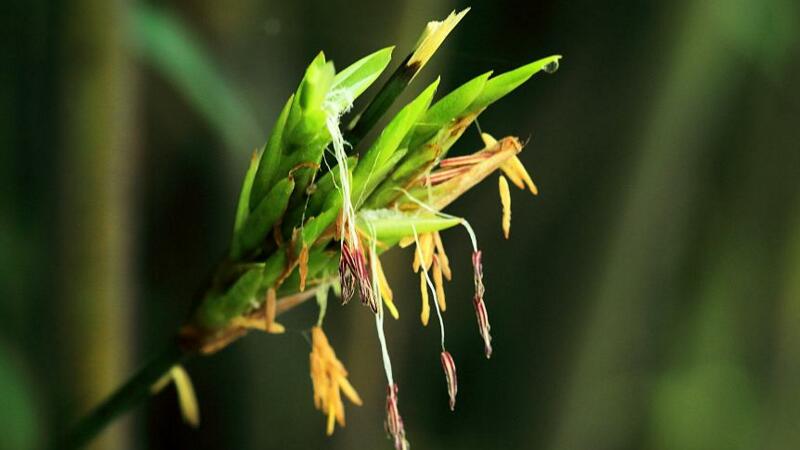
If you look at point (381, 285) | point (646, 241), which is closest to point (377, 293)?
point (381, 285)

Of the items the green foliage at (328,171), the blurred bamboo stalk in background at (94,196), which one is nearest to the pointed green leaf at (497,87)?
the green foliage at (328,171)

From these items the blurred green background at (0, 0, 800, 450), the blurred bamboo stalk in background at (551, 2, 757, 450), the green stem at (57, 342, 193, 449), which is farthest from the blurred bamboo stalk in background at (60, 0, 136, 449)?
the blurred bamboo stalk in background at (551, 2, 757, 450)

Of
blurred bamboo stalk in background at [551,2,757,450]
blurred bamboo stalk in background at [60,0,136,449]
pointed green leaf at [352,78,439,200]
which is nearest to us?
pointed green leaf at [352,78,439,200]

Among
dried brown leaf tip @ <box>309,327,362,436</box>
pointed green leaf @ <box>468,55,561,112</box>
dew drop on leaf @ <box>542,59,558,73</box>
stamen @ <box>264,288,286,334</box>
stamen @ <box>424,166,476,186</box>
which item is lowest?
dried brown leaf tip @ <box>309,327,362,436</box>

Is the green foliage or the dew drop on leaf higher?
the dew drop on leaf

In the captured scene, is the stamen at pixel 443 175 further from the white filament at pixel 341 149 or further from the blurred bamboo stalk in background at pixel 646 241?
the blurred bamboo stalk in background at pixel 646 241

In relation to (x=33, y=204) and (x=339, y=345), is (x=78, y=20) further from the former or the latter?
(x=339, y=345)

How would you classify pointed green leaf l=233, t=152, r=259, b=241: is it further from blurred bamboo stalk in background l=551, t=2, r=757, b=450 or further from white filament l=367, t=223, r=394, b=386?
blurred bamboo stalk in background l=551, t=2, r=757, b=450

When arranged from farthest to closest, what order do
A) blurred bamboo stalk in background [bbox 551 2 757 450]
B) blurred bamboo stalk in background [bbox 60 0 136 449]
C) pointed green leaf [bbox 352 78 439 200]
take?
blurred bamboo stalk in background [bbox 551 2 757 450], blurred bamboo stalk in background [bbox 60 0 136 449], pointed green leaf [bbox 352 78 439 200]
